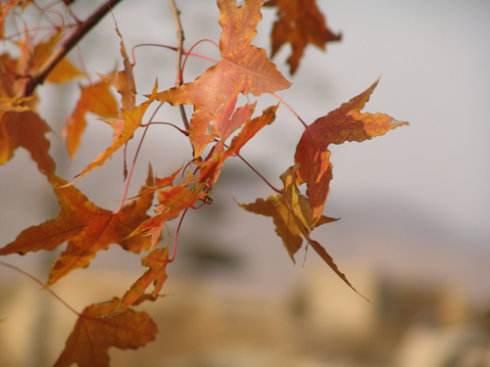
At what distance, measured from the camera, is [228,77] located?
1.89 ft

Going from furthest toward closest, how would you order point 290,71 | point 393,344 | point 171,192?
1. point 393,344
2. point 290,71
3. point 171,192

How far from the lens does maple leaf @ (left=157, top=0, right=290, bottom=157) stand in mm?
556

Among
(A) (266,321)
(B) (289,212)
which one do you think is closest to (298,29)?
(B) (289,212)

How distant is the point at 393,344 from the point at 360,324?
3.34ft

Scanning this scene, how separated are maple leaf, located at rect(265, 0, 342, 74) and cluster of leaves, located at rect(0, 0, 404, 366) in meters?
0.26

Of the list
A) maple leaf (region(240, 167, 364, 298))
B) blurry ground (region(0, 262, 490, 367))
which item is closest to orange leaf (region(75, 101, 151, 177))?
maple leaf (region(240, 167, 364, 298))

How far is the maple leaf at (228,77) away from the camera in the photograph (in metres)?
0.56

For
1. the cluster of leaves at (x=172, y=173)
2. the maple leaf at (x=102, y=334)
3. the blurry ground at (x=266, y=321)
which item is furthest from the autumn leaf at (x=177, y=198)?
the blurry ground at (x=266, y=321)

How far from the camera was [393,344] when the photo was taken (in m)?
9.20

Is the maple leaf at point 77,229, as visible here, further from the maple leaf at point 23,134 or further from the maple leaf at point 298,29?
the maple leaf at point 298,29

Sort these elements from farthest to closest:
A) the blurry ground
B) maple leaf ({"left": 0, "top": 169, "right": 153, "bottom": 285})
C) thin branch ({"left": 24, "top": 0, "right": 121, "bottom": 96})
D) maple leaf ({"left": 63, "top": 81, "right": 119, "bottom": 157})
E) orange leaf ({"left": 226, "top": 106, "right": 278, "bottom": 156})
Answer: the blurry ground → maple leaf ({"left": 63, "top": 81, "right": 119, "bottom": 157}) → thin branch ({"left": 24, "top": 0, "right": 121, "bottom": 96}) → maple leaf ({"left": 0, "top": 169, "right": 153, "bottom": 285}) → orange leaf ({"left": 226, "top": 106, "right": 278, "bottom": 156})

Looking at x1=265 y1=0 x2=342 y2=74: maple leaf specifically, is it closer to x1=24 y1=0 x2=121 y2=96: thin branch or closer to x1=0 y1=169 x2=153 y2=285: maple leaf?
x1=24 y1=0 x2=121 y2=96: thin branch

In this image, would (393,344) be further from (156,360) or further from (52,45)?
(52,45)

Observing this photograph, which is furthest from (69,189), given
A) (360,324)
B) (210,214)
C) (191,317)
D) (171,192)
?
(360,324)
